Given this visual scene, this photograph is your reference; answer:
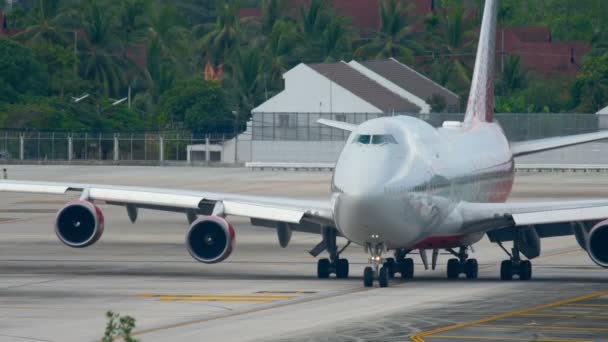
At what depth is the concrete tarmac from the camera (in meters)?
31.8

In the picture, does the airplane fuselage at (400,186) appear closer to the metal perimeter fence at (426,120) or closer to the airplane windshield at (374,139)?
the airplane windshield at (374,139)

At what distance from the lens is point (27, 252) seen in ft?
175

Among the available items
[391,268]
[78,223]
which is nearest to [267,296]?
[391,268]

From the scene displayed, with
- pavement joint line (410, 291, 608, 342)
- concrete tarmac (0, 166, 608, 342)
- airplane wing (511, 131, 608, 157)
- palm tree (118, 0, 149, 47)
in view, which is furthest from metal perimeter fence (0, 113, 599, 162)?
pavement joint line (410, 291, 608, 342)

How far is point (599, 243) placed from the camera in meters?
40.3

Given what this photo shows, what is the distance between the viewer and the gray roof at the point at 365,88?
13300 cm

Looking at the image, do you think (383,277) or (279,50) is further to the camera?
(279,50)

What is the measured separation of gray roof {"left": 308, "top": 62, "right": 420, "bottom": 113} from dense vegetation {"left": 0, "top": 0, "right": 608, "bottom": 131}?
3.67 meters

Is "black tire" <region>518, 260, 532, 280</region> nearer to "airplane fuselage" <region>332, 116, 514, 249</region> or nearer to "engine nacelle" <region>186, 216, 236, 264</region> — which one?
"airplane fuselage" <region>332, 116, 514, 249</region>

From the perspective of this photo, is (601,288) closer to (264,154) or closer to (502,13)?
(264,154)

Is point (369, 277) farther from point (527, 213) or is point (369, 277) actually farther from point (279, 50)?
point (279, 50)

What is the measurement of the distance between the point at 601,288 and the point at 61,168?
79.7 m

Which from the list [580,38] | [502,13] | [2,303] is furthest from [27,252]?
[580,38]

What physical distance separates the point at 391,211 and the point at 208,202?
6.52 metres
